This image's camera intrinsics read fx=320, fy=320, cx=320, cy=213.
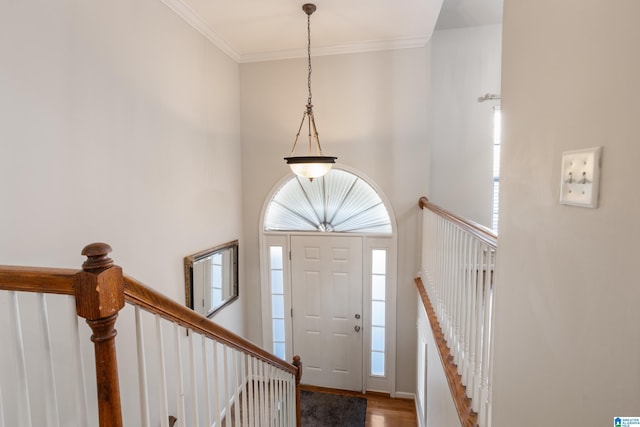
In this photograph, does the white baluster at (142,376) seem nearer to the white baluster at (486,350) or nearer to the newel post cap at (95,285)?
the newel post cap at (95,285)

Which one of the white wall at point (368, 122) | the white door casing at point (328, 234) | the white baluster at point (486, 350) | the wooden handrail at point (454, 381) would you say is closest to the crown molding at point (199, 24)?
the white wall at point (368, 122)

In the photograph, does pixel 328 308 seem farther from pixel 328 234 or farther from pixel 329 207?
pixel 329 207

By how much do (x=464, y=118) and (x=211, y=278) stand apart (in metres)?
3.48

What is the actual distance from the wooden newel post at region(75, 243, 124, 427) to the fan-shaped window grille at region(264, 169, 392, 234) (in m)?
3.19

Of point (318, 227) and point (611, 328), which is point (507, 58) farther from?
point (318, 227)

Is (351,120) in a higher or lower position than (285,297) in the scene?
higher

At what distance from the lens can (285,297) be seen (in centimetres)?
412

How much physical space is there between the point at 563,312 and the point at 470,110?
364cm

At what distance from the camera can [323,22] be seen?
315 cm

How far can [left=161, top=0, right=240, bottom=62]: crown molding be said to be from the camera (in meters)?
2.69

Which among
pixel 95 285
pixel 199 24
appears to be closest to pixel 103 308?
pixel 95 285

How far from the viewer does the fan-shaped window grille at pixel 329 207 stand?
3846mm

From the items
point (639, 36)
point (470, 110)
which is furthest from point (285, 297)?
point (639, 36)

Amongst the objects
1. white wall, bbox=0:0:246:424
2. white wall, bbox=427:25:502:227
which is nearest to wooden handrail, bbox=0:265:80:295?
white wall, bbox=0:0:246:424
